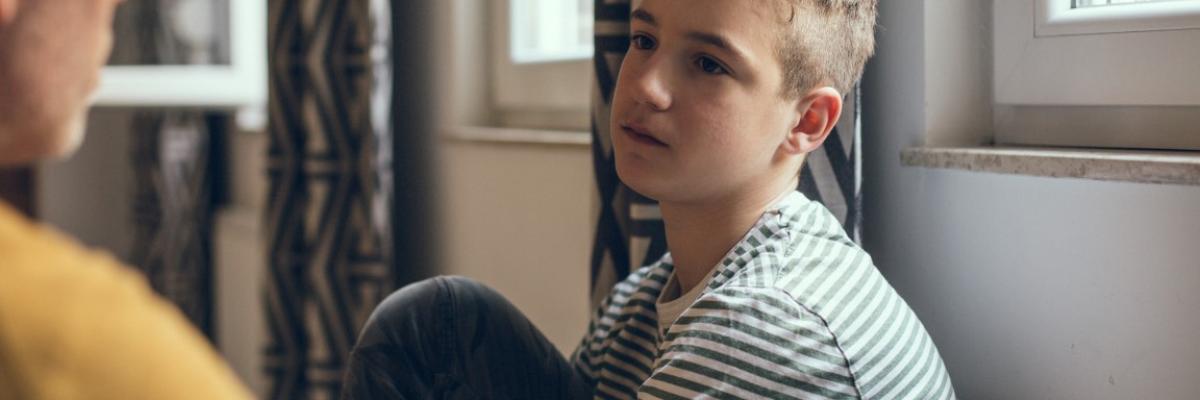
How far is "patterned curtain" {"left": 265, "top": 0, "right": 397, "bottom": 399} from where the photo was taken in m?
2.10

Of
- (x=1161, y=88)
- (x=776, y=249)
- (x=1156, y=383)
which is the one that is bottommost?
(x=1156, y=383)

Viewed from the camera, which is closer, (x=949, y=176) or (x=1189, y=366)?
(x=1189, y=366)

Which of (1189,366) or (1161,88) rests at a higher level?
(1161,88)

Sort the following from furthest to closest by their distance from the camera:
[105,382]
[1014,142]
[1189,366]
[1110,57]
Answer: [1014,142]
[1110,57]
[1189,366]
[105,382]

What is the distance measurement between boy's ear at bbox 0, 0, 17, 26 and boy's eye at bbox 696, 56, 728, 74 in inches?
25.7

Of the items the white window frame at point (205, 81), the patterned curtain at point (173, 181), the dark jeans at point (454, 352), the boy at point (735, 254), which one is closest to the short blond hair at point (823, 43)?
the boy at point (735, 254)

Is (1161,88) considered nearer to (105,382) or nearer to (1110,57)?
(1110,57)

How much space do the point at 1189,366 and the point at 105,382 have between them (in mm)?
829

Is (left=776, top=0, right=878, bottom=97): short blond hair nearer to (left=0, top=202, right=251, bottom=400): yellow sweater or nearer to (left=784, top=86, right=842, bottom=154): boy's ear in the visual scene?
(left=784, top=86, right=842, bottom=154): boy's ear

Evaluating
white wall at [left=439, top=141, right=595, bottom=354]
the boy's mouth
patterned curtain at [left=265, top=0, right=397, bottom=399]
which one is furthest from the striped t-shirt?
patterned curtain at [left=265, top=0, right=397, bottom=399]

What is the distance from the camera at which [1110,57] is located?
3.50 feet

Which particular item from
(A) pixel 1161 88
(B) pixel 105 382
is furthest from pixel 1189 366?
(B) pixel 105 382

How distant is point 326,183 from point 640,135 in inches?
48.9

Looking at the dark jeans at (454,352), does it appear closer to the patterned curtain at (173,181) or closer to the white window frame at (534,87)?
the white window frame at (534,87)
